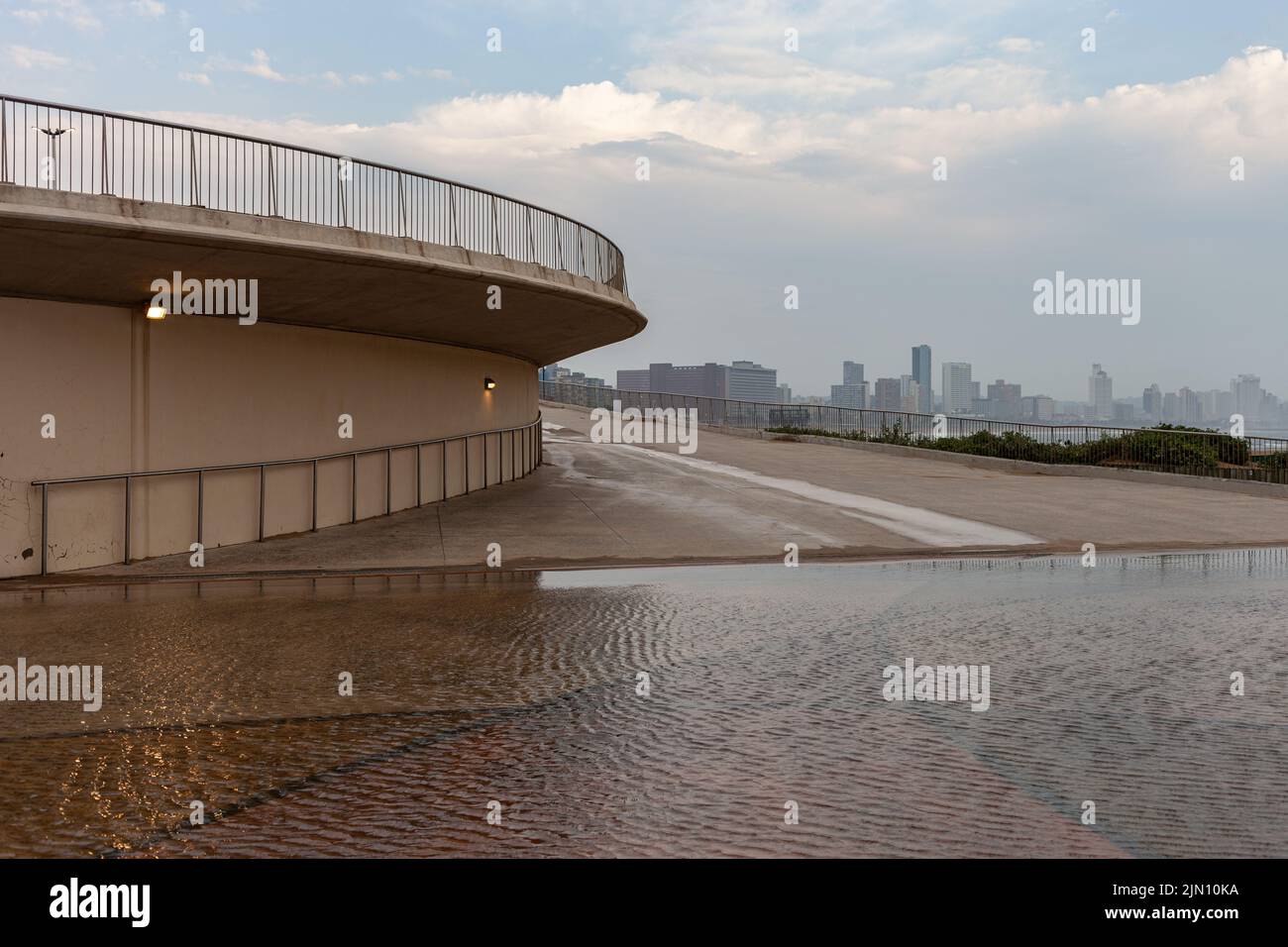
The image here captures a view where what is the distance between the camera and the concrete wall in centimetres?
1369

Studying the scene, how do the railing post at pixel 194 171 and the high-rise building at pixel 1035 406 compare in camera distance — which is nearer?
the railing post at pixel 194 171

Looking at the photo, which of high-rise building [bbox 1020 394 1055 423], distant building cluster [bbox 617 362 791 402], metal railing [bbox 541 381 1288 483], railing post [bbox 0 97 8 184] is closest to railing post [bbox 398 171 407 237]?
railing post [bbox 0 97 8 184]

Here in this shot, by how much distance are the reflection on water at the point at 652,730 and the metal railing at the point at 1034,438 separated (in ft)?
60.7

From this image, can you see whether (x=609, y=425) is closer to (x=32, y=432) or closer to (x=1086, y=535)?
(x=1086, y=535)

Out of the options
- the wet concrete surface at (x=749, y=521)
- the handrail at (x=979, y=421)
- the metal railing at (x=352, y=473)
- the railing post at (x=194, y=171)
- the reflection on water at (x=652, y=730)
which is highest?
the railing post at (x=194, y=171)

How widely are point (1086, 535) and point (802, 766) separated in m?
13.8

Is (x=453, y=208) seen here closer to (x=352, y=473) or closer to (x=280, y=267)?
(x=280, y=267)

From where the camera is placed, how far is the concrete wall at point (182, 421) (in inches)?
539

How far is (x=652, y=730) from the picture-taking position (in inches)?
231

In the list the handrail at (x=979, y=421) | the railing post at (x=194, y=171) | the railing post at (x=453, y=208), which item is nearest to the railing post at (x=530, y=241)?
the railing post at (x=453, y=208)

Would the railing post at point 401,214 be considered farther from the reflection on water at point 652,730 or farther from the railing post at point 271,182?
the reflection on water at point 652,730

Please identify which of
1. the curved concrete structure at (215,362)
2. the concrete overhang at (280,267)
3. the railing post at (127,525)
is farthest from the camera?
the railing post at (127,525)

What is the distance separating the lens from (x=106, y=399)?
14.4 meters

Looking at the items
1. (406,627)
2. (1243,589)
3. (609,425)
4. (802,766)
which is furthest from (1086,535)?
(609,425)
